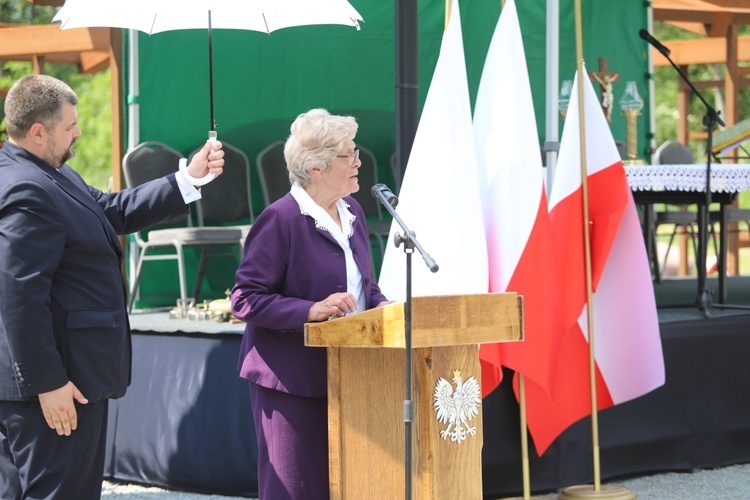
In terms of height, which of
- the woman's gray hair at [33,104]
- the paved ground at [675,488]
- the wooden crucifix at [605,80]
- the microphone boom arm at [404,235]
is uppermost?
the wooden crucifix at [605,80]

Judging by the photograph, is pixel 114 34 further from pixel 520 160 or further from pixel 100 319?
pixel 100 319

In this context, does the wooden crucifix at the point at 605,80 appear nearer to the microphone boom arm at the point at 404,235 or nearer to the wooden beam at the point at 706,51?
the microphone boom arm at the point at 404,235

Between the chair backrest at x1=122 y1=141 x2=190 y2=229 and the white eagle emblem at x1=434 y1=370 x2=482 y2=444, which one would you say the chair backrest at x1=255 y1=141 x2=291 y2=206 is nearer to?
the chair backrest at x1=122 y1=141 x2=190 y2=229

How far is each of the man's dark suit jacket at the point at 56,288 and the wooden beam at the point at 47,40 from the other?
16.6 ft

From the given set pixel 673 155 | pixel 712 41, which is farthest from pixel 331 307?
pixel 712 41

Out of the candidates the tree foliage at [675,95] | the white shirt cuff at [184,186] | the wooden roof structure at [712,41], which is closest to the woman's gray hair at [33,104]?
the white shirt cuff at [184,186]

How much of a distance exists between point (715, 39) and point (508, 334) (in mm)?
9915

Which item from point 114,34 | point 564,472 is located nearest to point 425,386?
point 564,472

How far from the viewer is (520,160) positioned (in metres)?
4.35

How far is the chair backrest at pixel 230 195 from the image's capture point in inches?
292

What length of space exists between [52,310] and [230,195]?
4.40 meters

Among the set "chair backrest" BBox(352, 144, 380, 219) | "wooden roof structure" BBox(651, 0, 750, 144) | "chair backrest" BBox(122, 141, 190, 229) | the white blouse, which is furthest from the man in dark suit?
"wooden roof structure" BBox(651, 0, 750, 144)

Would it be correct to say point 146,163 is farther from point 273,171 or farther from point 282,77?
point 282,77

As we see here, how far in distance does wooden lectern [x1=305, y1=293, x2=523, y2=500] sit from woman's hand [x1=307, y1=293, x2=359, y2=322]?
0.04m
